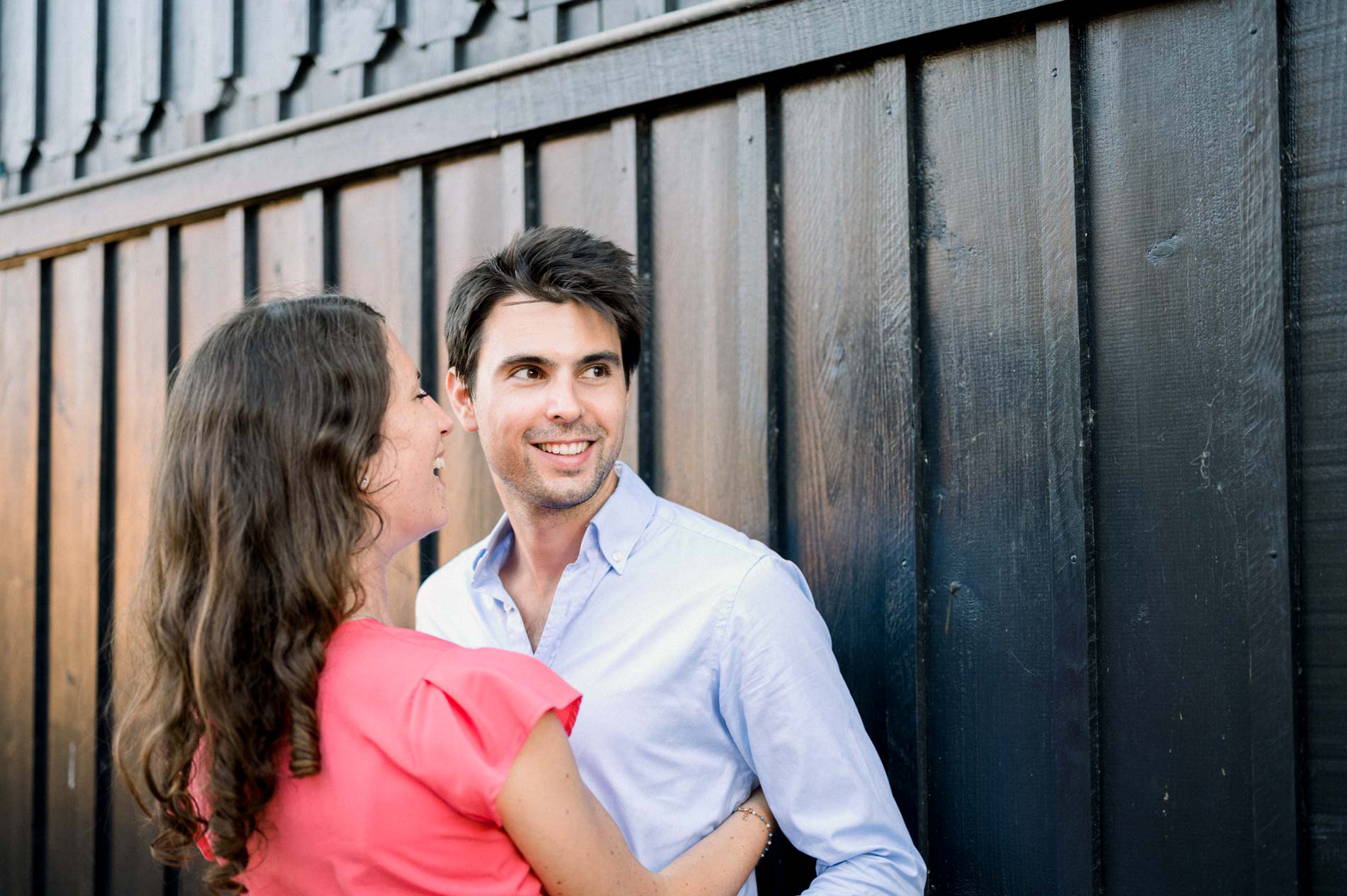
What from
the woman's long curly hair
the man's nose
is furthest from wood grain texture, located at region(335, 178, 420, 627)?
the woman's long curly hair

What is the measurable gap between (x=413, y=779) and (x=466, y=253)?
165 cm

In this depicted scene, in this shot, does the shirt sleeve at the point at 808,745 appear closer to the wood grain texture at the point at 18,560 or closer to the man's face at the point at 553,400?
the man's face at the point at 553,400

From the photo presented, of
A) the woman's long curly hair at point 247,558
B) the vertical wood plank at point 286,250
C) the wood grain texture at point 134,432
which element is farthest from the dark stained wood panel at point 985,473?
the wood grain texture at point 134,432

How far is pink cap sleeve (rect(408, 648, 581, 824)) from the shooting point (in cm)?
126

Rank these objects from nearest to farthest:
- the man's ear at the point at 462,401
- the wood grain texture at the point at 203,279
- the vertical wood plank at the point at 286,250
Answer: the man's ear at the point at 462,401 < the vertical wood plank at the point at 286,250 < the wood grain texture at the point at 203,279

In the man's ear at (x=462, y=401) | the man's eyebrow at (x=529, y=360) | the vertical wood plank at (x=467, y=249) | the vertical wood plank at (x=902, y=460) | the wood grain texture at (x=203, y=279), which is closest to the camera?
the vertical wood plank at (x=902, y=460)

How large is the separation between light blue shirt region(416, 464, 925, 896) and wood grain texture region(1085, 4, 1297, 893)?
0.43m

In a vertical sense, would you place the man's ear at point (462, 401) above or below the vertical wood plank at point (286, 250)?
below

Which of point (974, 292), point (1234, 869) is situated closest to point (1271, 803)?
point (1234, 869)

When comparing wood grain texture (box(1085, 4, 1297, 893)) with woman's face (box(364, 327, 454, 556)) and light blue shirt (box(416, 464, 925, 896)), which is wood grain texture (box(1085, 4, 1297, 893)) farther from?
woman's face (box(364, 327, 454, 556))

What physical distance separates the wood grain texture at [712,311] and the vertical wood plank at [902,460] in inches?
10.4

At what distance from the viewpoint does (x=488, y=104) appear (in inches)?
99.7

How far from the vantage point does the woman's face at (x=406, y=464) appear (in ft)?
5.10

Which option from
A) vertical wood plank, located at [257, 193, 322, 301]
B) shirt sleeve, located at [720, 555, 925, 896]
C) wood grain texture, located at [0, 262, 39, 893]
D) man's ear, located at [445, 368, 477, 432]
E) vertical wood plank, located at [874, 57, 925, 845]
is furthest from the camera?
wood grain texture, located at [0, 262, 39, 893]
